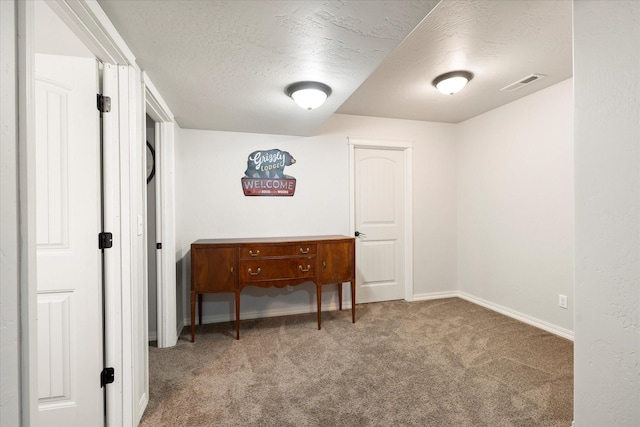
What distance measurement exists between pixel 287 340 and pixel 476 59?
2.80m

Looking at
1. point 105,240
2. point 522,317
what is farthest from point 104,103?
point 522,317

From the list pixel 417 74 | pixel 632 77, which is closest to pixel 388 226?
pixel 417 74

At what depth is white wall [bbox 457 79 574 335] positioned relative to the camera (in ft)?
8.91

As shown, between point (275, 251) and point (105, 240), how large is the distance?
1.46 metres

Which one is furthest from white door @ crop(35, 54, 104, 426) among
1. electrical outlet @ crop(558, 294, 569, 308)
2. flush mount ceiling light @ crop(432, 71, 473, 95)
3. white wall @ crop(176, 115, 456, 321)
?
electrical outlet @ crop(558, 294, 569, 308)

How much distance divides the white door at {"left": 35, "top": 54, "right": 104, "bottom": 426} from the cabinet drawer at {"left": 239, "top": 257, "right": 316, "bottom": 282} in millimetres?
1293

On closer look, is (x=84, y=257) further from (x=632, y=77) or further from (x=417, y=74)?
(x=417, y=74)

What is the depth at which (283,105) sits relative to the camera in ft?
Answer: 7.98

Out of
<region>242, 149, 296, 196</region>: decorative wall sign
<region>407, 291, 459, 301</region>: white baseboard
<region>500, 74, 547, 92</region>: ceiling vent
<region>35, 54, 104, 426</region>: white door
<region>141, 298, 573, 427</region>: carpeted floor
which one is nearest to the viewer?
<region>35, 54, 104, 426</region>: white door

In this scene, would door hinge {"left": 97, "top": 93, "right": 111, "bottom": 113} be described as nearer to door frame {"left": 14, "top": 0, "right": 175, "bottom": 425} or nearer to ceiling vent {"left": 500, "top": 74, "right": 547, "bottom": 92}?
door frame {"left": 14, "top": 0, "right": 175, "bottom": 425}

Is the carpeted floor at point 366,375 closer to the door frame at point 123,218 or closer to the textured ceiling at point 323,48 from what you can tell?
the door frame at point 123,218

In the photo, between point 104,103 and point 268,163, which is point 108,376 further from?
point 268,163

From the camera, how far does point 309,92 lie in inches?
79.7

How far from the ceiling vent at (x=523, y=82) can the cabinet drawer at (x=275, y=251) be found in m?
2.39
